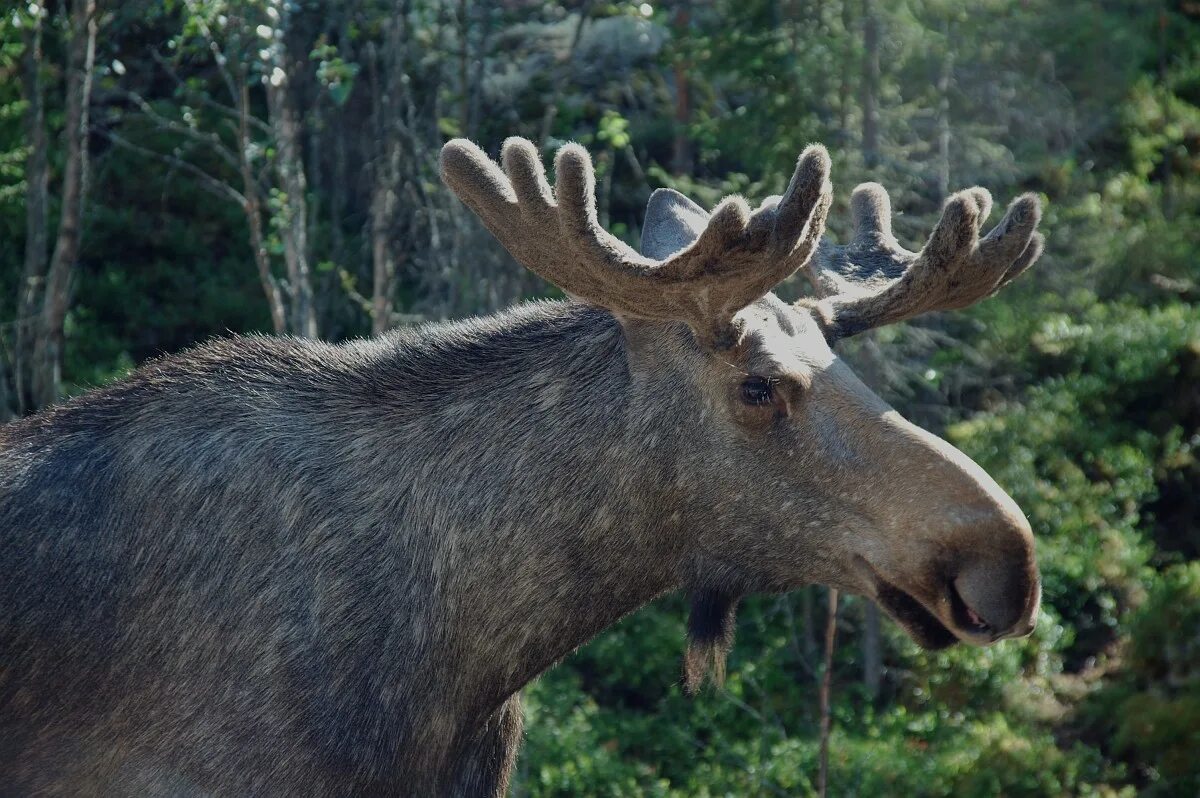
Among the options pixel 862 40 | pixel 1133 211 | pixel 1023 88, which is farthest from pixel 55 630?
pixel 1133 211

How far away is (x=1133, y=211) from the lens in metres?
12.4

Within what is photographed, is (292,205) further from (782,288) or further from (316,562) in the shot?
(316,562)

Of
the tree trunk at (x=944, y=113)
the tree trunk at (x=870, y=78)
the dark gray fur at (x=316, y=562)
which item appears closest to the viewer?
the dark gray fur at (x=316, y=562)

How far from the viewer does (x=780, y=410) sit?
11.4ft

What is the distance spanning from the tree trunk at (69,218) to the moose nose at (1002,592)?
5043 millimetres

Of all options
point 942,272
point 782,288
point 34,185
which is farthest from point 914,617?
point 34,185

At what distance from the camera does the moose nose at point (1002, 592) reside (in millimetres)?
3146

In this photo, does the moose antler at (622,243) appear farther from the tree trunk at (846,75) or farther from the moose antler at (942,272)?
the tree trunk at (846,75)

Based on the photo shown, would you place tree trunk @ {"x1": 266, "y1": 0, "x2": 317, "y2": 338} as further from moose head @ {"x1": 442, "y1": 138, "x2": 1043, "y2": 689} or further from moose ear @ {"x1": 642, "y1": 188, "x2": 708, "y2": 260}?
moose head @ {"x1": 442, "y1": 138, "x2": 1043, "y2": 689}

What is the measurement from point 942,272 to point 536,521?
3.98 ft

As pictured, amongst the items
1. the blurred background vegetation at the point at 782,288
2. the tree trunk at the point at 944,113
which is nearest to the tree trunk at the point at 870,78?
the blurred background vegetation at the point at 782,288

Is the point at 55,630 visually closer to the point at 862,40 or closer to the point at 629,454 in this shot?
the point at 629,454

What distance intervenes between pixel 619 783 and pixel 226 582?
469 cm

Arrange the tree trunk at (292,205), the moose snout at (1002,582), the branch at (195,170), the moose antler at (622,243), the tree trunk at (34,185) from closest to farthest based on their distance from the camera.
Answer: the moose snout at (1002,582), the moose antler at (622,243), the tree trunk at (292,205), the tree trunk at (34,185), the branch at (195,170)
